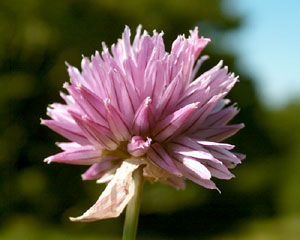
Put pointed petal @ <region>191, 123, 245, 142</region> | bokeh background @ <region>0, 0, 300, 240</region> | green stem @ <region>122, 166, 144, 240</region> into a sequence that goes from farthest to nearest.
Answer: bokeh background @ <region>0, 0, 300, 240</region> → pointed petal @ <region>191, 123, 245, 142</region> → green stem @ <region>122, 166, 144, 240</region>

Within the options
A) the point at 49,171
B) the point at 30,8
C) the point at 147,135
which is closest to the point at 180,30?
the point at 30,8

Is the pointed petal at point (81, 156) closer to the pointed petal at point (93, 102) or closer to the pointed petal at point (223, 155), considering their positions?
the pointed petal at point (93, 102)

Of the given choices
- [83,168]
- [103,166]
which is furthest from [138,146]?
[83,168]

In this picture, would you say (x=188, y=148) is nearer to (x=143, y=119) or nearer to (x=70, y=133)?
(x=143, y=119)

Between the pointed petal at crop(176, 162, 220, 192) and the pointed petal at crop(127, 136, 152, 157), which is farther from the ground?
the pointed petal at crop(127, 136, 152, 157)

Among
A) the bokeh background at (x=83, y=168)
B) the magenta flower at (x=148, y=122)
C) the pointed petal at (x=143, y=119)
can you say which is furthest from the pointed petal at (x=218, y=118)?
the bokeh background at (x=83, y=168)

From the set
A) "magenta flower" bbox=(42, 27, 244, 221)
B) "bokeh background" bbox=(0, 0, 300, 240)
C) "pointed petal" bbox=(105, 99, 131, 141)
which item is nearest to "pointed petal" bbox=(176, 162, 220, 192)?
"magenta flower" bbox=(42, 27, 244, 221)

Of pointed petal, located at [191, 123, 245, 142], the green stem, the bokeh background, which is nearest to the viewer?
the green stem

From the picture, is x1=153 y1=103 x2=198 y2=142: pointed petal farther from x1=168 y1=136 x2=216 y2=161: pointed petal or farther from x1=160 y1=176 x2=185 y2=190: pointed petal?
x1=160 y1=176 x2=185 y2=190: pointed petal
